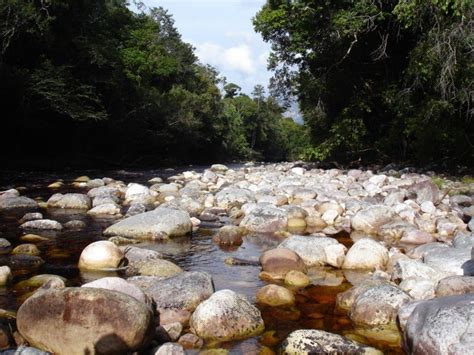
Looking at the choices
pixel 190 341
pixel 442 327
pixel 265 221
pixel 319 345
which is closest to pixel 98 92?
pixel 265 221

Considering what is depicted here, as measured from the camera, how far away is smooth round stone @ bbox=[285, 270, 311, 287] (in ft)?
18.4

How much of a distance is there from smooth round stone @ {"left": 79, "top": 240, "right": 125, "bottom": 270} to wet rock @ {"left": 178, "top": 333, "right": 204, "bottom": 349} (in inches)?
82.6

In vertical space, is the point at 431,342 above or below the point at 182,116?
below

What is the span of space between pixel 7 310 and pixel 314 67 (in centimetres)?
1726

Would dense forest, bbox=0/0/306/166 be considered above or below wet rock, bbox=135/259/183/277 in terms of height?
above

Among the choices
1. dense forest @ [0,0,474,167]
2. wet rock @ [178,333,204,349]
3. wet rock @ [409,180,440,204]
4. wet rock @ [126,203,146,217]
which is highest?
dense forest @ [0,0,474,167]

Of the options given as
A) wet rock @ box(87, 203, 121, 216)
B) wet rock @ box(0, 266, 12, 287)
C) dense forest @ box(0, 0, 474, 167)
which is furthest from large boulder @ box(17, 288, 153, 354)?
dense forest @ box(0, 0, 474, 167)

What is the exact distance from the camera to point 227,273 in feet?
19.9

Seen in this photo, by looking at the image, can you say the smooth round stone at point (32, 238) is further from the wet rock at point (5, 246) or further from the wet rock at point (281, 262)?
the wet rock at point (281, 262)

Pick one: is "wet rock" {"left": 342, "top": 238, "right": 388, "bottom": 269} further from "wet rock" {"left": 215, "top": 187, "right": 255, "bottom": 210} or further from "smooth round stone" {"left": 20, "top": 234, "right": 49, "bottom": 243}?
"wet rock" {"left": 215, "top": 187, "right": 255, "bottom": 210}

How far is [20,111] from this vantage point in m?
19.5

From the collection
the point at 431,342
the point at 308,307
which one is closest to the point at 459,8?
the point at 308,307

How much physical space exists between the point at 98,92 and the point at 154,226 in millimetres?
18211

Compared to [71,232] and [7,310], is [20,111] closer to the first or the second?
[71,232]
